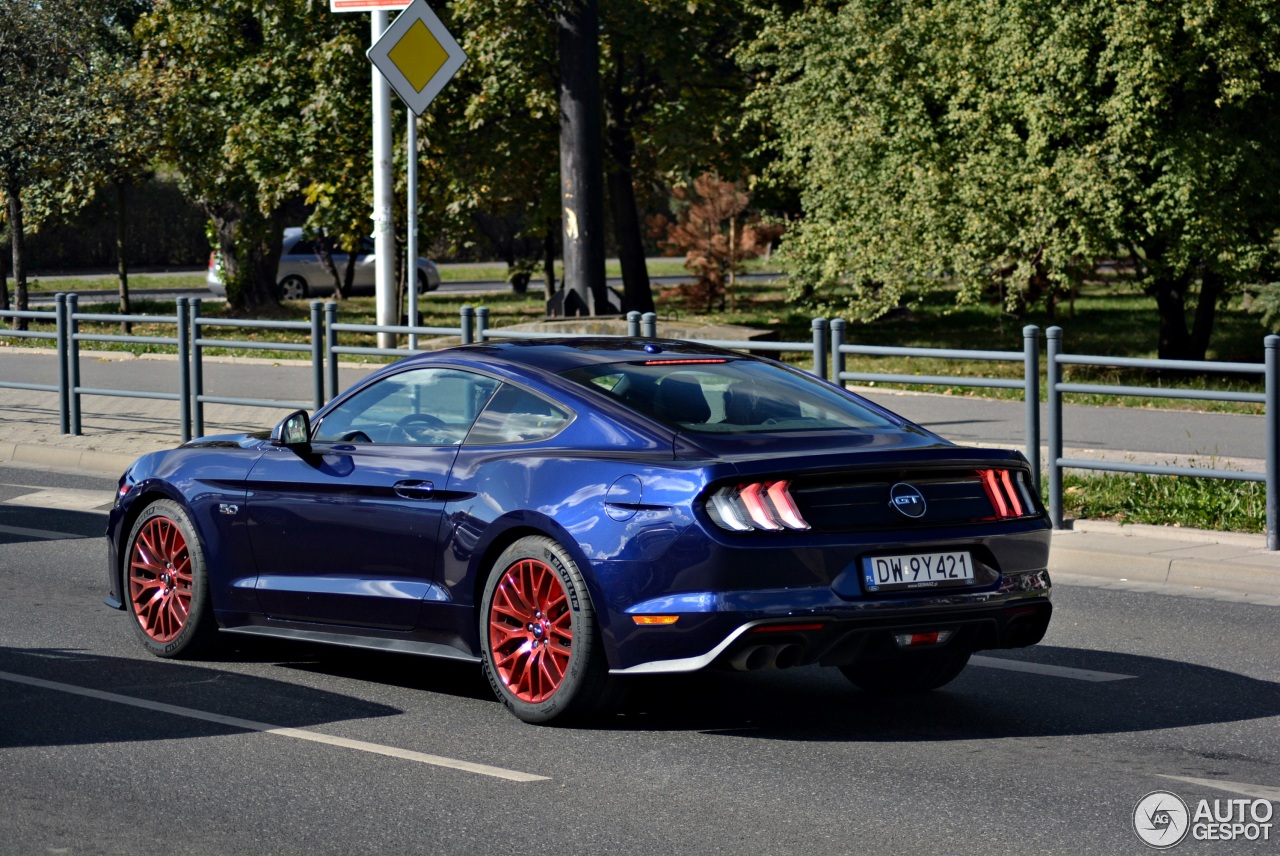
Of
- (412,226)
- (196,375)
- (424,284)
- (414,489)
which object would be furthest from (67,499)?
(424,284)

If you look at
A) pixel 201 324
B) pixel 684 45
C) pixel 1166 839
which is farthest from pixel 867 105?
pixel 1166 839

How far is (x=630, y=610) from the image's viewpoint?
20.4ft

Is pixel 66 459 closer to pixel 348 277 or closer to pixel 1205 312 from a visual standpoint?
pixel 1205 312

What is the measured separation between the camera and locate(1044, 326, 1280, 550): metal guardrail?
1043cm

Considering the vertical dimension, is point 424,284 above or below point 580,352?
above

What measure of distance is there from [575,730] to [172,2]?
3016cm

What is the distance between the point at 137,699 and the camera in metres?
7.08

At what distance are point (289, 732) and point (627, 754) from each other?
4.15ft

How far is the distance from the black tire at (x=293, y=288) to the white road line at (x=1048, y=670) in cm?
3986

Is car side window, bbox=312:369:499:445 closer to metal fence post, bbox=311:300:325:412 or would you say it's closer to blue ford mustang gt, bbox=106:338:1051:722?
blue ford mustang gt, bbox=106:338:1051:722

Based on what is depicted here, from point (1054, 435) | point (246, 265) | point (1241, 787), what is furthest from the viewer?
point (246, 265)

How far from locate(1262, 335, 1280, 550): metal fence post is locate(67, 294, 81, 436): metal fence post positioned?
35.7ft

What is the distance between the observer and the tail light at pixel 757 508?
612 cm

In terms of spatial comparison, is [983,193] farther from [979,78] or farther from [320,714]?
[320,714]
